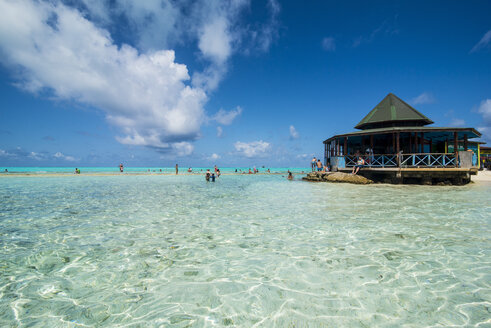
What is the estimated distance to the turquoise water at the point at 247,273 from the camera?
2830 mm

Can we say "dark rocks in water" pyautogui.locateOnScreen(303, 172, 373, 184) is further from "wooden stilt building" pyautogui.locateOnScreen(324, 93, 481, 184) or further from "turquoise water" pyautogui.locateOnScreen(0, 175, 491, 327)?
"turquoise water" pyautogui.locateOnScreen(0, 175, 491, 327)

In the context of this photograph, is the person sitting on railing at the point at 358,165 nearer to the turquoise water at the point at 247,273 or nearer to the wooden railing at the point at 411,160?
the wooden railing at the point at 411,160

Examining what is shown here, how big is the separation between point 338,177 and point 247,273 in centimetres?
2045

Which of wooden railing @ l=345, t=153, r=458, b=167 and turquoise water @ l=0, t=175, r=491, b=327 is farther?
wooden railing @ l=345, t=153, r=458, b=167

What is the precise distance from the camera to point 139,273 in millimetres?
3971

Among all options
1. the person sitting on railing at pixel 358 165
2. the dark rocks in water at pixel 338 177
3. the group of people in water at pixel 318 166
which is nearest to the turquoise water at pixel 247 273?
the dark rocks in water at pixel 338 177

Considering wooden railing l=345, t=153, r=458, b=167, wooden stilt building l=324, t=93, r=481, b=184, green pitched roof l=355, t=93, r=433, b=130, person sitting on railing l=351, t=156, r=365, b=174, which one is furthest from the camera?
green pitched roof l=355, t=93, r=433, b=130

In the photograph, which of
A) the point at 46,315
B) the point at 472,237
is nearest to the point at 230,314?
the point at 46,315

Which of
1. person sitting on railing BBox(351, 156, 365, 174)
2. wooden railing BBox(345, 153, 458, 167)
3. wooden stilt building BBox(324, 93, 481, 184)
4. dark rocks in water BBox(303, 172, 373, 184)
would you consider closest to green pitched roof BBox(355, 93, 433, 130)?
wooden stilt building BBox(324, 93, 481, 184)

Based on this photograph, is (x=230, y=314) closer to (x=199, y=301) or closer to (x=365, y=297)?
(x=199, y=301)

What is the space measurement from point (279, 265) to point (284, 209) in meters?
5.43

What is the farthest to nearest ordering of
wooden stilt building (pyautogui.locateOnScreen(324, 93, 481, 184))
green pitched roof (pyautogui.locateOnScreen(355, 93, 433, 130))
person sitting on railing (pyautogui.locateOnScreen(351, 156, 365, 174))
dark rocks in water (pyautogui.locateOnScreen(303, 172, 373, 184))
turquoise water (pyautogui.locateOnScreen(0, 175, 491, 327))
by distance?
green pitched roof (pyautogui.locateOnScreen(355, 93, 433, 130)), person sitting on railing (pyautogui.locateOnScreen(351, 156, 365, 174)), dark rocks in water (pyautogui.locateOnScreen(303, 172, 373, 184)), wooden stilt building (pyautogui.locateOnScreen(324, 93, 481, 184)), turquoise water (pyautogui.locateOnScreen(0, 175, 491, 327))

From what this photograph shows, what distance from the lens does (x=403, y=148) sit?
24125mm

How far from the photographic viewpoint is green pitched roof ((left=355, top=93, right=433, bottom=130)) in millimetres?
23453
